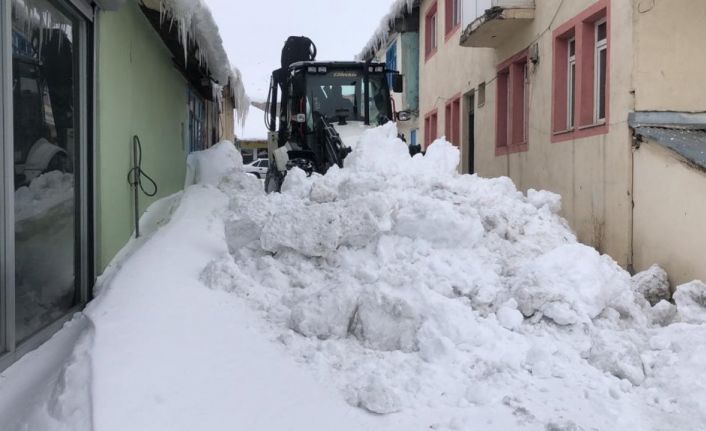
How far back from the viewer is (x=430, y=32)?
18.4 m

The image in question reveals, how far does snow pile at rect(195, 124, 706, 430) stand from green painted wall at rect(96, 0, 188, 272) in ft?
3.40

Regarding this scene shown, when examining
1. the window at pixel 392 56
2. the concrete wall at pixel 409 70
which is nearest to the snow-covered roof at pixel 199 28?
the concrete wall at pixel 409 70

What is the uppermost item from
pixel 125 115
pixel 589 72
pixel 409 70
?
pixel 409 70

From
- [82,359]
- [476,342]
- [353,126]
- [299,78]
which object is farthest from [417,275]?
[299,78]

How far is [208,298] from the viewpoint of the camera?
4.62 meters

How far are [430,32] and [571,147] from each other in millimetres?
10706

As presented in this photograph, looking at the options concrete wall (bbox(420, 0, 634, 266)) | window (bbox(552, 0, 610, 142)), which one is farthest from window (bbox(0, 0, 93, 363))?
window (bbox(552, 0, 610, 142))

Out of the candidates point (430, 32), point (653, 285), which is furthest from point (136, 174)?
point (430, 32)

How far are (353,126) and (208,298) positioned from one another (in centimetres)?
607

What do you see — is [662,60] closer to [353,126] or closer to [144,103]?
[353,126]

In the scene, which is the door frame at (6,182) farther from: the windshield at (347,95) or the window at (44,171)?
the windshield at (347,95)

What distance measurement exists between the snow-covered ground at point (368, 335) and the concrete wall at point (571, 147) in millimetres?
1477

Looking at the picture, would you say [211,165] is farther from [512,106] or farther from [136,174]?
[512,106]

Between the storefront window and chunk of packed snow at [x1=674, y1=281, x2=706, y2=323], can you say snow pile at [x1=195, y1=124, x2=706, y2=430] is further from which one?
the storefront window
